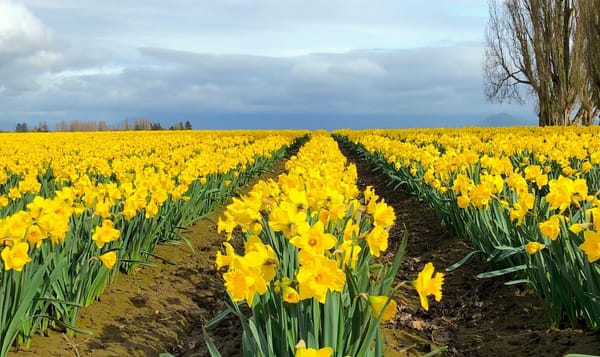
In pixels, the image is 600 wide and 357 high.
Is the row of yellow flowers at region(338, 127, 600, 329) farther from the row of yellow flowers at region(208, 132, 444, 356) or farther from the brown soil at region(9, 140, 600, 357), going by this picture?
the row of yellow flowers at region(208, 132, 444, 356)

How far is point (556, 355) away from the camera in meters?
3.05

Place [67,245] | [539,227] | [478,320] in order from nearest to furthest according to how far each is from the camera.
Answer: [539,227], [67,245], [478,320]

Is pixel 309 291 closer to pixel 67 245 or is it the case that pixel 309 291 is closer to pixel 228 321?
pixel 67 245

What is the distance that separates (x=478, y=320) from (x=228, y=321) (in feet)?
6.11

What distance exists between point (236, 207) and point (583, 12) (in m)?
34.8

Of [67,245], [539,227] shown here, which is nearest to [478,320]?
[539,227]

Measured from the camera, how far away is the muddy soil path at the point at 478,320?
326 cm

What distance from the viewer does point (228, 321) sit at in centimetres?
409

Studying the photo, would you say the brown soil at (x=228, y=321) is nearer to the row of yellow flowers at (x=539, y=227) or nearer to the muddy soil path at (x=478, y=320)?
the muddy soil path at (x=478, y=320)

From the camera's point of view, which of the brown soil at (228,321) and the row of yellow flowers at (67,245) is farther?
the brown soil at (228,321)

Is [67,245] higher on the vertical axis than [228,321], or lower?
higher

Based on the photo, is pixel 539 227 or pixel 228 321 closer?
pixel 539 227

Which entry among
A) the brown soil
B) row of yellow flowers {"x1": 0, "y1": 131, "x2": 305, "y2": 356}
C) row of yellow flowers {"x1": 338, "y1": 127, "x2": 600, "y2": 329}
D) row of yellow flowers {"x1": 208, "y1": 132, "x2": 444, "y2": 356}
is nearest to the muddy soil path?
the brown soil

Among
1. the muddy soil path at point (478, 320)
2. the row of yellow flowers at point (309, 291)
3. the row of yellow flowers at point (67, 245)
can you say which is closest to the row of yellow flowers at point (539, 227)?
the muddy soil path at point (478, 320)
